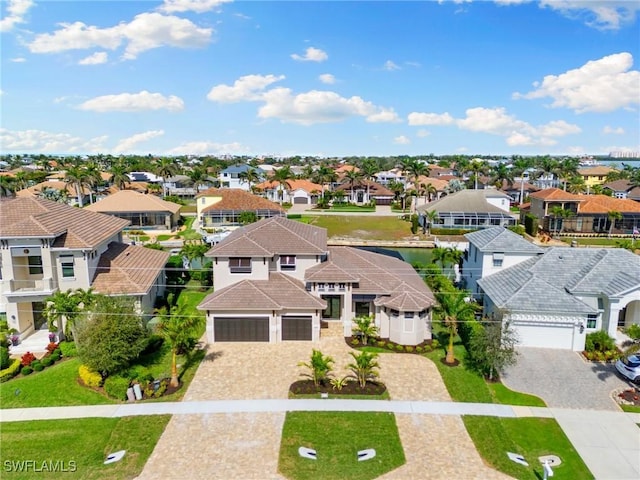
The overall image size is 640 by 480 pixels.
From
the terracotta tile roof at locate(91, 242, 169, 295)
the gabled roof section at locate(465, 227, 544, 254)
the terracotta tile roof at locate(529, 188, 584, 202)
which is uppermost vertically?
the terracotta tile roof at locate(529, 188, 584, 202)

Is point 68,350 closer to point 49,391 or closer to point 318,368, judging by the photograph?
point 49,391

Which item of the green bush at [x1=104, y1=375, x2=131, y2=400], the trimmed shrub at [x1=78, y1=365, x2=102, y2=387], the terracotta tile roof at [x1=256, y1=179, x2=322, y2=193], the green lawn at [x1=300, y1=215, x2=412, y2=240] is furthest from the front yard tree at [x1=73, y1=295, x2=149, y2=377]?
the terracotta tile roof at [x1=256, y1=179, x2=322, y2=193]

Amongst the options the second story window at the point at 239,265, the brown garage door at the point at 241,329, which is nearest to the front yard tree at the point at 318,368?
the brown garage door at the point at 241,329

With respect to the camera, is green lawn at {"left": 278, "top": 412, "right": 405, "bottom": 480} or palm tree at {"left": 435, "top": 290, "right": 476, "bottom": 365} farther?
palm tree at {"left": 435, "top": 290, "right": 476, "bottom": 365}

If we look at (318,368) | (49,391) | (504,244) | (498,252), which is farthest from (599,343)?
(49,391)

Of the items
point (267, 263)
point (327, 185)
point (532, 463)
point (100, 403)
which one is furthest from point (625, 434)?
point (327, 185)

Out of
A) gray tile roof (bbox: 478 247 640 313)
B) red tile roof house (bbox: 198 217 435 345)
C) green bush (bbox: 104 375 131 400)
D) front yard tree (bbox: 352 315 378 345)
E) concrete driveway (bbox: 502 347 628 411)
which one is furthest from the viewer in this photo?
red tile roof house (bbox: 198 217 435 345)

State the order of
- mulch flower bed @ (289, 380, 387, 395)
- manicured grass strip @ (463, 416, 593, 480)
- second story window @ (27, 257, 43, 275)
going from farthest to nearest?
second story window @ (27, 257, 43, 275) → mulch flower bed @ (289, 380, 387, 395) → manicured grass strip @ (463, 416, 593, 480)

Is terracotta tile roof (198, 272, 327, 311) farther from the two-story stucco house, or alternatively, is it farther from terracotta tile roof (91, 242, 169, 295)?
the two-story stucco house
